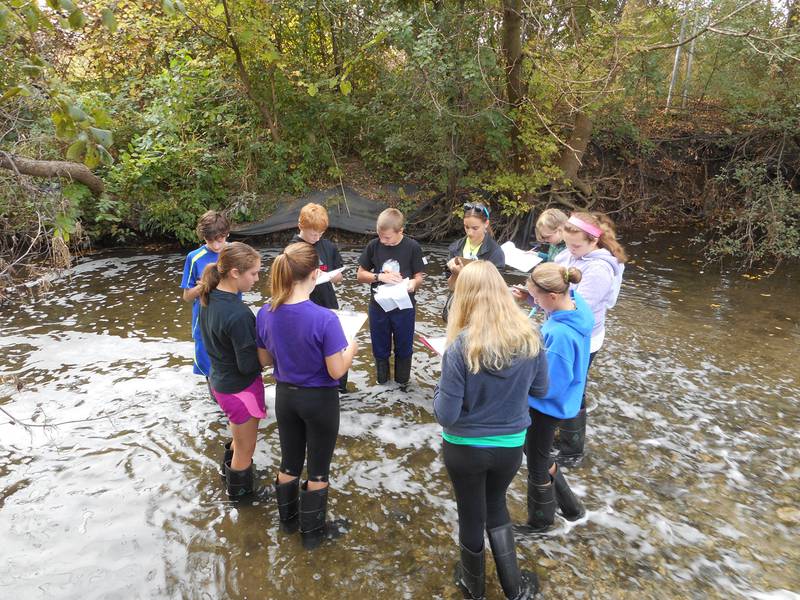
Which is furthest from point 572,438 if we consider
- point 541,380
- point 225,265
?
point 225,265

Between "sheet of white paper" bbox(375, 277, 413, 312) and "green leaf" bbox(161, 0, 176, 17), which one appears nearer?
Result: "green leaf" bbox(161, 0, 176, 17)

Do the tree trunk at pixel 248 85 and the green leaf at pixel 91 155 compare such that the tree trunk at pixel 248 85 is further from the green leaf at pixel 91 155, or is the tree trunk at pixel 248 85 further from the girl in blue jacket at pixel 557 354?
the girl in blue jacket at pixel 557 354

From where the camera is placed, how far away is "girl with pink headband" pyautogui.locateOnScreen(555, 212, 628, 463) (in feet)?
12.0

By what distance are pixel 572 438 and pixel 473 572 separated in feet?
5.27

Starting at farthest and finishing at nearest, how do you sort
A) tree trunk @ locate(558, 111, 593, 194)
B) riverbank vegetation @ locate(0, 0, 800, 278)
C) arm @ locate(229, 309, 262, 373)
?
tree trunk @ locate(558, 111, 593, 194), riverbank vegetation @ locate(0, 0, 800, 278), arm @ locate(229, 309, 262, 373)

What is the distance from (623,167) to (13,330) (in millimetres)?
13381

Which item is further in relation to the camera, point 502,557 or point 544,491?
point 544,491

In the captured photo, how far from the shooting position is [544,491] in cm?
320

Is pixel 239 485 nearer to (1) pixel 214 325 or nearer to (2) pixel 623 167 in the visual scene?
(1) pixel 214 325

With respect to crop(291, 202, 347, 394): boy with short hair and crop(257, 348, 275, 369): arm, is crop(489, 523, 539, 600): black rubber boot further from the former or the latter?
crop(291, 202, 347, 394): boy with short hair

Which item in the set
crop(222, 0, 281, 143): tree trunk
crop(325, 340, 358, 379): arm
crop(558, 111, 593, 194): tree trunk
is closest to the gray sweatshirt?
crop(325, 340, 358, 379): arm

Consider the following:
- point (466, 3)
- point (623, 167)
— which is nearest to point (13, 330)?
point (466, 3)

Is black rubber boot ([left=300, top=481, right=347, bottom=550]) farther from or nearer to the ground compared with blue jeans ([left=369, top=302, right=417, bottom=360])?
nearer to the ground

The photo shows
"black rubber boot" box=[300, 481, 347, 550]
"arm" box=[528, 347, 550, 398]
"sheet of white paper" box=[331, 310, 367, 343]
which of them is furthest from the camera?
"sheet of white paper" box=[331, 310, 367, 343]
